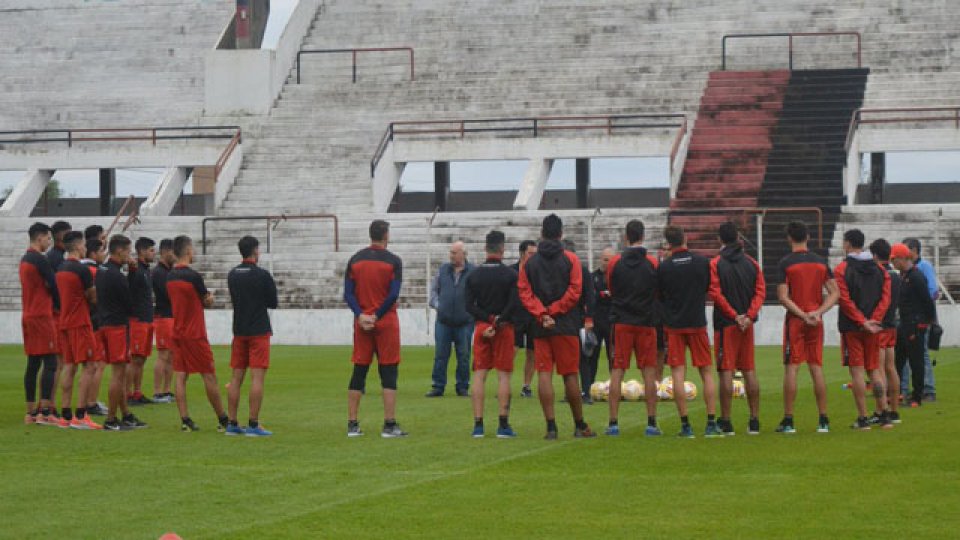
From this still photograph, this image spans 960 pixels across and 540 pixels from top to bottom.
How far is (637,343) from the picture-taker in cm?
Result: 1633

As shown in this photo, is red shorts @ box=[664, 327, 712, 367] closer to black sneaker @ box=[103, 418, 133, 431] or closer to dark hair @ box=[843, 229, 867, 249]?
dark hair @ box=[843, 229, 867, 249]

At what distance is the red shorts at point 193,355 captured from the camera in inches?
672

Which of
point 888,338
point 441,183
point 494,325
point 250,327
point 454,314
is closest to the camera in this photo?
point 494,325

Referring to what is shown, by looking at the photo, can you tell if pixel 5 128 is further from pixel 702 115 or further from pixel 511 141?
pixel 702 115

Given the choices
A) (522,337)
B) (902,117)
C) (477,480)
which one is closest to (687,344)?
(477,480)

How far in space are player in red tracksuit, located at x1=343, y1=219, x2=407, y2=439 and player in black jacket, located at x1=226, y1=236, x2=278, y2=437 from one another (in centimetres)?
96

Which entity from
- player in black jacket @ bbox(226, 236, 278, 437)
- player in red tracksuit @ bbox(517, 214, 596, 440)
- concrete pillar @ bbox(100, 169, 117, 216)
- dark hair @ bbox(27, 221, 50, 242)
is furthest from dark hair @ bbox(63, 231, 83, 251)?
concrete pillar @ bbox(100, 169, 117, 216)

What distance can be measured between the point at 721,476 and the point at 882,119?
99.5 feet

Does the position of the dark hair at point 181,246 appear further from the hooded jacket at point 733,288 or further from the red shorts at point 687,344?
the hooded jacket at point 733,288

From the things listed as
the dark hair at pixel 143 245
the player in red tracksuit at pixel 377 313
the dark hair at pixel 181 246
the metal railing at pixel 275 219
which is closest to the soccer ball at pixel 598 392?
the player in red tracksuit at pixel 377 313

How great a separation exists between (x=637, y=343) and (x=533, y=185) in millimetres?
26112

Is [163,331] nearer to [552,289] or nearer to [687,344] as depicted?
[552,289]

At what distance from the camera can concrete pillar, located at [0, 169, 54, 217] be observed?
4481cm

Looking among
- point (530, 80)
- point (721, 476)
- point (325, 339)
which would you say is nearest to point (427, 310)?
point (325, 339)
